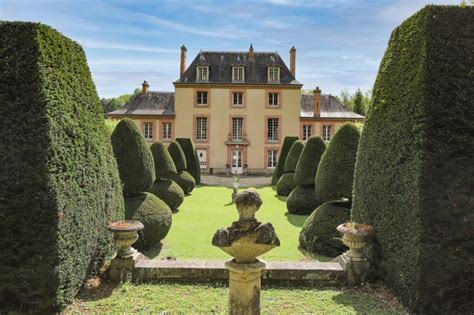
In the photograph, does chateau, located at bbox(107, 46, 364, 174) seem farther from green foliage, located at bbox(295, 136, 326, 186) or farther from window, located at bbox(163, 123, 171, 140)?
green foliage, located at bbox(295, 136, 326, 186)

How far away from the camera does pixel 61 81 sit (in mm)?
4672

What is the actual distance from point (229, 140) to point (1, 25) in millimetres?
26690

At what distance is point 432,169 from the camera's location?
4.24 m

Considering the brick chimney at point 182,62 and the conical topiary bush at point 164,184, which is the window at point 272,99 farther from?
the conical topiary bush at point 164,184

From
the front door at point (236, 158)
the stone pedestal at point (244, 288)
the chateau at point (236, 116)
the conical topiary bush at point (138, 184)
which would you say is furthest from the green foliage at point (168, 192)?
the front door at point (236, 158)

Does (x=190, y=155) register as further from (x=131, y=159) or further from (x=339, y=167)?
(x=339, y=167)

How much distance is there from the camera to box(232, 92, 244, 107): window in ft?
101

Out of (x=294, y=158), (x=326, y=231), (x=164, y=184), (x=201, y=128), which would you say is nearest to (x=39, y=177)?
(x=326, y=231)

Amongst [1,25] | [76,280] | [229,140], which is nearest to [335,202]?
[76,280]

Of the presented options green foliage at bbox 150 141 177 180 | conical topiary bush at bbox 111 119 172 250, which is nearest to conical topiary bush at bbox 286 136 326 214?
green foliage at bbox 150 141 177 180

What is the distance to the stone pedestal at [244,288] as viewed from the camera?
11.4ft

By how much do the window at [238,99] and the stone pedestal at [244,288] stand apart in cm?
2793

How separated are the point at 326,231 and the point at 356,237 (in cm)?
241

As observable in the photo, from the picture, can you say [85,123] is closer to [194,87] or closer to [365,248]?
[365,248]
